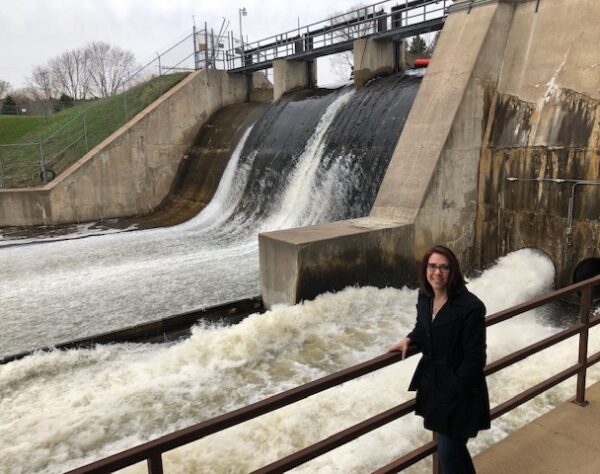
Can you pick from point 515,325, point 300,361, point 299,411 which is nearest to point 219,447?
point 299,411

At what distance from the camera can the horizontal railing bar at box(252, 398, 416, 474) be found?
7.38 feet

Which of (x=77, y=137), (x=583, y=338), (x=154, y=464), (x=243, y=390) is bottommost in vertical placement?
(x=243, y=390)

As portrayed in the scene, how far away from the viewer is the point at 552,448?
134 inches

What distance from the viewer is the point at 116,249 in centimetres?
1193

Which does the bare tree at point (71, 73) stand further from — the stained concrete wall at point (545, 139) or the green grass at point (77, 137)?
the stained concrete wall at point (545, 139)

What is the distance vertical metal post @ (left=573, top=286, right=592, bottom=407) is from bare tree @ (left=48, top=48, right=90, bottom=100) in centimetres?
7193

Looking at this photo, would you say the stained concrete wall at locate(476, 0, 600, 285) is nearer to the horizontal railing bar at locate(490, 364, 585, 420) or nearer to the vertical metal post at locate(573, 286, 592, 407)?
the vertical metal post at locate(573, 286, 592, 407)

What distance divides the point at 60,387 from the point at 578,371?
4800mm

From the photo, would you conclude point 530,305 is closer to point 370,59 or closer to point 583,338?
point 583,338

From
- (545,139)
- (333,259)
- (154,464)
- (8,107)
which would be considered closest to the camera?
(154,464)

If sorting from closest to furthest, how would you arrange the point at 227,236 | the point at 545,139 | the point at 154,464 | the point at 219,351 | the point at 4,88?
the point at 154,464, the point at 219,351, the point at 545,139, the point at 227,236, the point at 4,88

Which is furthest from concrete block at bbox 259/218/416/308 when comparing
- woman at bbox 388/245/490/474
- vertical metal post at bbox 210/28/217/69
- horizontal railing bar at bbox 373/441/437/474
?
vertical metal post at bbox 210/28/217/69

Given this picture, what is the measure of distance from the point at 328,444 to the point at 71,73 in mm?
74088

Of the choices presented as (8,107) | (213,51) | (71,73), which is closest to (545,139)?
(213,51)
